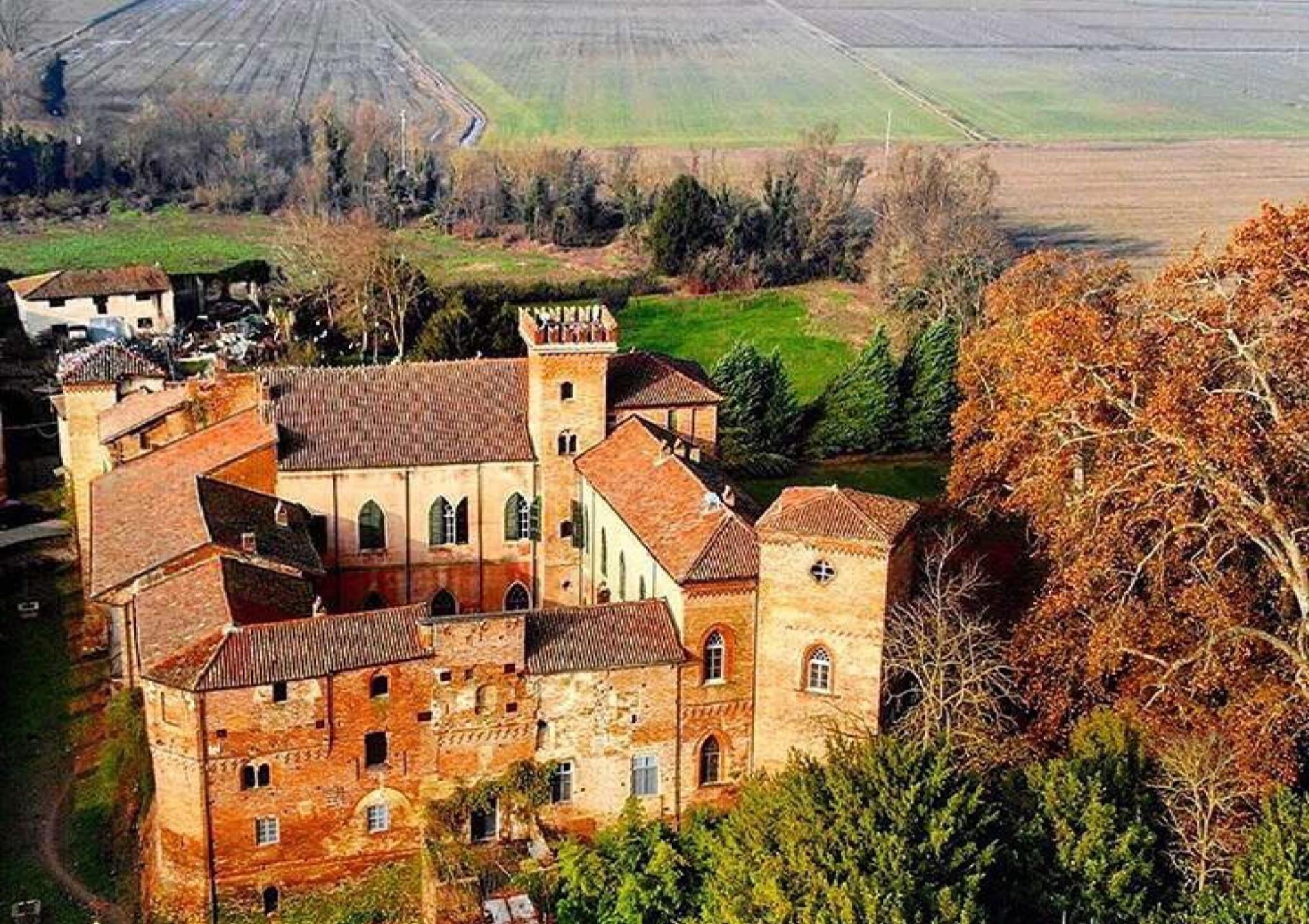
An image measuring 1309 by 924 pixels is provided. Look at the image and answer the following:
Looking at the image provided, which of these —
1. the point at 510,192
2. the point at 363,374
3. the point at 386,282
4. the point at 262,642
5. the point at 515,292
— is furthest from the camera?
the point at 510,192

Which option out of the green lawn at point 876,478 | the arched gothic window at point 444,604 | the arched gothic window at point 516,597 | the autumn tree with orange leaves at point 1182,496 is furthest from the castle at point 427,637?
the green lawn at point 876,478

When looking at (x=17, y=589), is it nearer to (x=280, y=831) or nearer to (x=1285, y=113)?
(x=280, y=831)

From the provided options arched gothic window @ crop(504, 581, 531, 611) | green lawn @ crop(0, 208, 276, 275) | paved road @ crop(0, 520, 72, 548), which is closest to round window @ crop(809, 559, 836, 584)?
arched gothic window @ crop(504, 581, 531, 611)

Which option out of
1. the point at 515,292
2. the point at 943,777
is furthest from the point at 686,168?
the point at 943,777

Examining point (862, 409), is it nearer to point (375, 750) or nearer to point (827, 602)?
point (827, 602)

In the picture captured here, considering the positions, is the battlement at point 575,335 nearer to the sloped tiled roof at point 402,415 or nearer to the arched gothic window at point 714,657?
the sloped tiled roof at point 402,415

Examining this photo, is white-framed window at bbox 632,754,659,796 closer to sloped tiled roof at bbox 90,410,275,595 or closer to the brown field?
sloped tiled roof at bbox 90,410,275,595

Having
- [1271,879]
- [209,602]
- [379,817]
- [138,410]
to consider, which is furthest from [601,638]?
[138,410]
